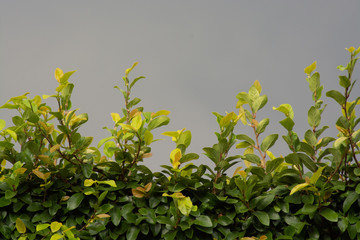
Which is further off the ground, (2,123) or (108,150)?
(2,123)

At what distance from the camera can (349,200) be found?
2.85 meters

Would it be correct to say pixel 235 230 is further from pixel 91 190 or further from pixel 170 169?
pixel 91 190

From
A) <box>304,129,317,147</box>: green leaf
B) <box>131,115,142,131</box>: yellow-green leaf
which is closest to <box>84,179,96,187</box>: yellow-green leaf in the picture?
<box>131,115,142,131</box>: yellow-green leaf

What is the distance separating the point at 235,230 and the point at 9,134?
182cm

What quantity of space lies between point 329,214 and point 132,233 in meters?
1.30

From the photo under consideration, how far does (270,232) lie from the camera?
287 centimetres

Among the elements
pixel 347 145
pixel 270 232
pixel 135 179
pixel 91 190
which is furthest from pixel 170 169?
pixel 347 145

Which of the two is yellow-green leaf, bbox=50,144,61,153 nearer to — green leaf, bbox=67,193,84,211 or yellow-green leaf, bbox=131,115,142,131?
green leaf, bbox=67,193,84,211

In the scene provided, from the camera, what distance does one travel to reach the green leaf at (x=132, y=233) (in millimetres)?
2835

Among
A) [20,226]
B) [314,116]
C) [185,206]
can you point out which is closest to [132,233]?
[185,206]

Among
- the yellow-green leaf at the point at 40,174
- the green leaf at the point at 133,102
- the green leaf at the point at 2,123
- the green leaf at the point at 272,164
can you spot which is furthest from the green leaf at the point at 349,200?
the green leaf at the point at 2,123

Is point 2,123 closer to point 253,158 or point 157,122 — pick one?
point 157,122

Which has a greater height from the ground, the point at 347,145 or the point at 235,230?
the point at 347,145

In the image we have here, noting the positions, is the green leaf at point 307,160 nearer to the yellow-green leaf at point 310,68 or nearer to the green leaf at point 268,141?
the green leaf at point 268,141
